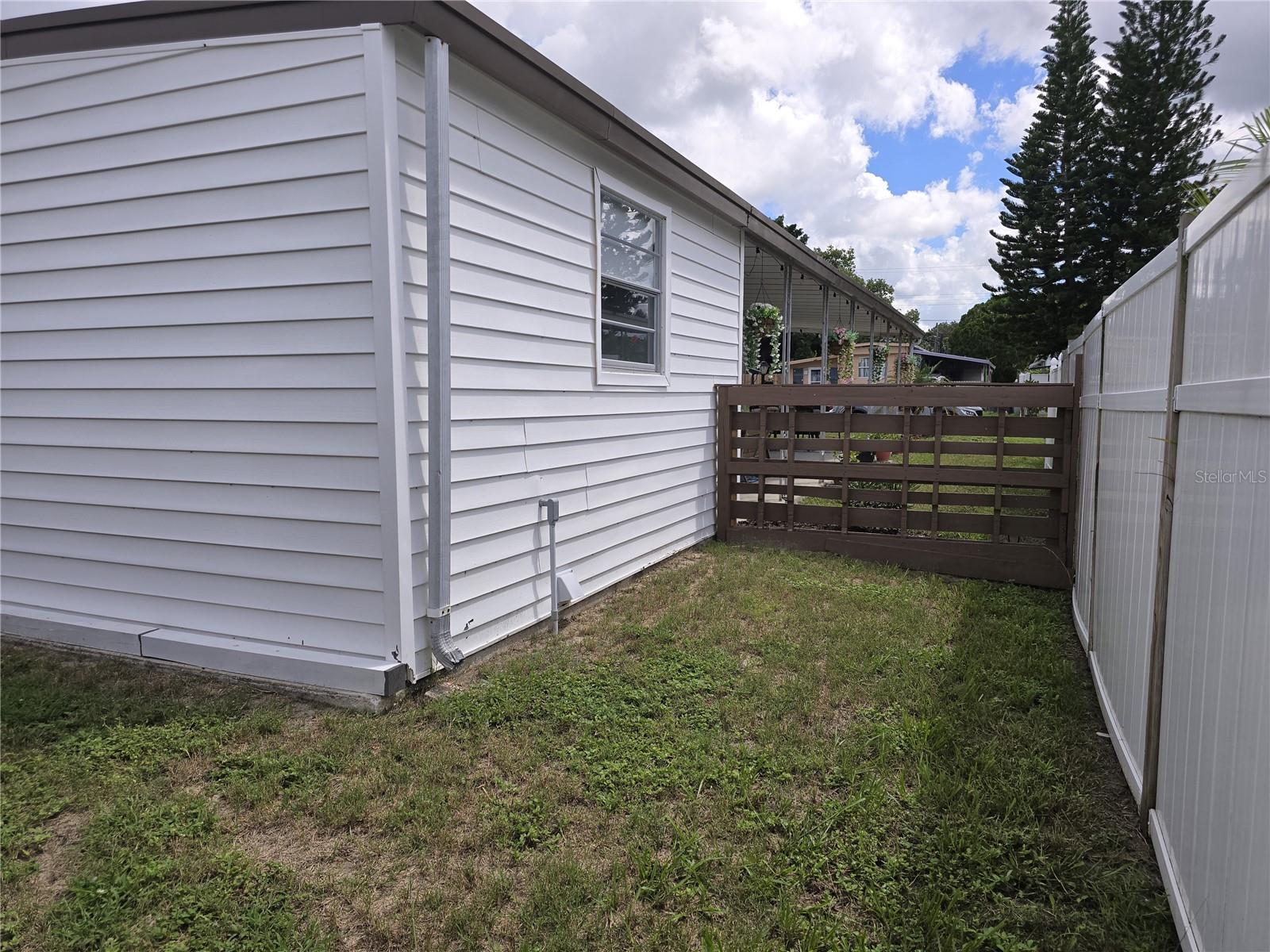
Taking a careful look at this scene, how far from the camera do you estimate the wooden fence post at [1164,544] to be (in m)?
2.00

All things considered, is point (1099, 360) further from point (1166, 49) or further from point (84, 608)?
point (1166, 49)

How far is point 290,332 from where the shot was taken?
11.1 ft

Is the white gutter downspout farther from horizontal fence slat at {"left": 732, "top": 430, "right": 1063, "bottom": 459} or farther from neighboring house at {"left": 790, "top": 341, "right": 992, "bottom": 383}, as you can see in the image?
neighboring house at {"left": 790, "top": 341, "right": 992, "bottom": 383}

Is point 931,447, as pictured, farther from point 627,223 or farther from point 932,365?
point 932,365

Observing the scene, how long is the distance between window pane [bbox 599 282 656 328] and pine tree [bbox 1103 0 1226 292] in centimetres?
2168

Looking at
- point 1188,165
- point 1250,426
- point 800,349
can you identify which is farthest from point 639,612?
point 800,349

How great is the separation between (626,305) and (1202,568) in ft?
13.7

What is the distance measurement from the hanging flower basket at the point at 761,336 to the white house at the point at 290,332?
8226 mm

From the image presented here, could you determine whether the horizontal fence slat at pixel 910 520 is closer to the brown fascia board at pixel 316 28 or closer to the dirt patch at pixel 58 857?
the brown fascia board at pixel 316 28

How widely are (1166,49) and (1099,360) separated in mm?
24852

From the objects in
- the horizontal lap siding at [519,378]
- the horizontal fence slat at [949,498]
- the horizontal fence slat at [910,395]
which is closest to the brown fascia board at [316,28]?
the horizontal lap siding at [519,378]

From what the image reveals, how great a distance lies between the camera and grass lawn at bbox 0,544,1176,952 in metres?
1.92

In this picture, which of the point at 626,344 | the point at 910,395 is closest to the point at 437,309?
the point at 626,344

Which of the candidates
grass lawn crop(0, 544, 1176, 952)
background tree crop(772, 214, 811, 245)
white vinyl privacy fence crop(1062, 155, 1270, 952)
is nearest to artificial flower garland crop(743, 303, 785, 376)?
grass lawn crop(0, 544, 1176, 952)
